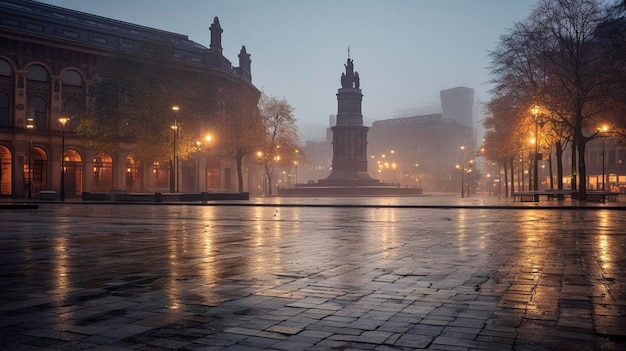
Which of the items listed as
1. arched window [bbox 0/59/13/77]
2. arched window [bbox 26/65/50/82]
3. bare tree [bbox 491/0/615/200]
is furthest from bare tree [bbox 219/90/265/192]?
bare tree [bbox 491/0/615/200]

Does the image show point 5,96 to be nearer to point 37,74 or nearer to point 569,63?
point 37,74

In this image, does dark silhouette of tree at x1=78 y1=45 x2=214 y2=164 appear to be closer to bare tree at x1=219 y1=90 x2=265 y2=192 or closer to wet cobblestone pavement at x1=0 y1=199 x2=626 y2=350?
bare tree at x1=219 y1=90 x2=265 y2=192

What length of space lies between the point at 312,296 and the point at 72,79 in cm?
5617

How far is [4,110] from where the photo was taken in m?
51.0

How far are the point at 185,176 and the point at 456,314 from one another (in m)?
63.0

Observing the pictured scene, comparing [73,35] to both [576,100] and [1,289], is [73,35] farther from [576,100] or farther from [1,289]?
[1,289]

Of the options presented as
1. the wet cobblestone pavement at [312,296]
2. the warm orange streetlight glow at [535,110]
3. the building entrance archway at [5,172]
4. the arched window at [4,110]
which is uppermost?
the arched window at [4,110]

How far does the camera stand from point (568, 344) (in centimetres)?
411

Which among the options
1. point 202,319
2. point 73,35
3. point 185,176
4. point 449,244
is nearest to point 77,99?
point 73,35

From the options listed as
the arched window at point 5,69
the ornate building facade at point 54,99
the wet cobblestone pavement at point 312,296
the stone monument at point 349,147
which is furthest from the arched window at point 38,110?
the wet cobblestone pavement at point 312,296

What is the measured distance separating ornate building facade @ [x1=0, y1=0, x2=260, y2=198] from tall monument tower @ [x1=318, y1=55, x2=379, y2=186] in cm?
2058

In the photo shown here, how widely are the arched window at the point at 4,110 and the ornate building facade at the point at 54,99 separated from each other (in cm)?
8

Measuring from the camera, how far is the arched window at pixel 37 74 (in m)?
52.4

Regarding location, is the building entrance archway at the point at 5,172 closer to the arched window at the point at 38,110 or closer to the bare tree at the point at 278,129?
the arched window at the point at 38,110
